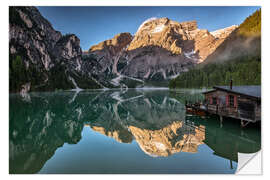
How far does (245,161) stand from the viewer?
28.2 feet

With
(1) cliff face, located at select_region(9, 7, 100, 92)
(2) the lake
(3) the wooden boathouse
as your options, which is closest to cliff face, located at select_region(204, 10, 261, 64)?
(3) the wooden boathouse

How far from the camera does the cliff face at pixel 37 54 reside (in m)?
54.1

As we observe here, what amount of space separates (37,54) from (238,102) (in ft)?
416

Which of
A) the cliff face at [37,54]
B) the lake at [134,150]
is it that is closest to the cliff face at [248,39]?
the lake at [134,150]

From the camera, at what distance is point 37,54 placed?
11025 centimetres

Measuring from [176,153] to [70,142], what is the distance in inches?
316

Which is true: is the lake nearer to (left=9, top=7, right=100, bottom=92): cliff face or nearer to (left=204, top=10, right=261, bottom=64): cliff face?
(left=204, top=10, right=261, bottom=64): cliff face

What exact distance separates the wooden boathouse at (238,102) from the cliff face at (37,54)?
35717mm

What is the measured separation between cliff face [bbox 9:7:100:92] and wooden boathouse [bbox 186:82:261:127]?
3572 cm

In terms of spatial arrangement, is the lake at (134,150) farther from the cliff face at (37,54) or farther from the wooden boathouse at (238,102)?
the cliff face at (37,54)

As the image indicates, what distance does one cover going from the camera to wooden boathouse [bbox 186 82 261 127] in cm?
1346
